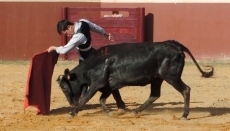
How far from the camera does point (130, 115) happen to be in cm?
796

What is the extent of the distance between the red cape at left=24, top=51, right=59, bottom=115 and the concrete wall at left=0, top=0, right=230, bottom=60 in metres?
7.79

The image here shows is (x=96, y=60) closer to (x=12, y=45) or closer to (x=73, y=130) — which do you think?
(x=73, y=130)

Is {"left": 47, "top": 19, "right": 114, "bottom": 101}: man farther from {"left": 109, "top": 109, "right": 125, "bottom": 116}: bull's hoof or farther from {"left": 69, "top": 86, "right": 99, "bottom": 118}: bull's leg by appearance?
{"left": 109, "top": 109, "right": 125, "bottom": 116}: bull's hoof

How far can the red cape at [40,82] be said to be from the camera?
8.04 m

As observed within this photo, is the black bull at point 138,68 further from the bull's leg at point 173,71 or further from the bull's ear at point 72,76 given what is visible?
the bull's ear at point 72,76

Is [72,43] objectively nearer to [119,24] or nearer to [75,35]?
[75,35]

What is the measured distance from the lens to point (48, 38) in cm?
1611

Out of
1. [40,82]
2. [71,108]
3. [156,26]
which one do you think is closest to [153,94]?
[71,108]

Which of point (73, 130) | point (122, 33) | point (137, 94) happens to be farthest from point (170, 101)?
point (122, 33)

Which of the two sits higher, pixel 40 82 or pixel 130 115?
pixel 40 82

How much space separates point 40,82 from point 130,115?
1143 mm

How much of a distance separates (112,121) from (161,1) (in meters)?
8.85

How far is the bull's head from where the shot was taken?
795cm

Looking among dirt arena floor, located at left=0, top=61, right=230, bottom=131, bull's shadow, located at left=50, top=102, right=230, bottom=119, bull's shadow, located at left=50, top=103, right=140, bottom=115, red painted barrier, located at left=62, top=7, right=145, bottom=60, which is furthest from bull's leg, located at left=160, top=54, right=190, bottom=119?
red painted barrier, located at left=62, top=7, right=145, bottom=60
